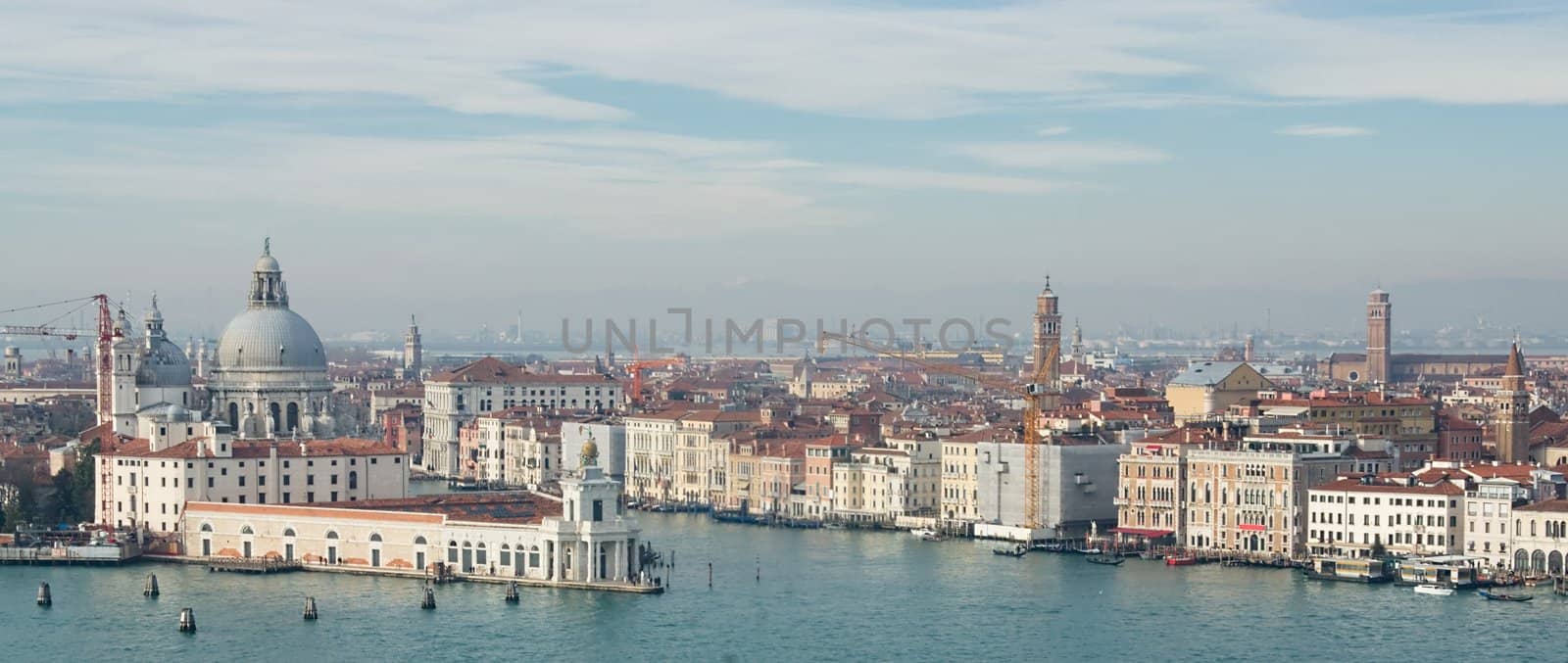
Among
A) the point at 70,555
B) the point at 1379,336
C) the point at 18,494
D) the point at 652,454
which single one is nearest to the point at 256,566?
the point at 70,555

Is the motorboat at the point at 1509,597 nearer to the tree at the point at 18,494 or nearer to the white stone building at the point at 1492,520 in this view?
the white stone building at the point at 1492,520

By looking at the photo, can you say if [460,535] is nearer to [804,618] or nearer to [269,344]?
[804,618]

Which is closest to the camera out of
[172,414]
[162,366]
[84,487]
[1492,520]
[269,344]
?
[1492,520]

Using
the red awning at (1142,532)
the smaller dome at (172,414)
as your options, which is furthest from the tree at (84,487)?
the red awning at (1142,532)

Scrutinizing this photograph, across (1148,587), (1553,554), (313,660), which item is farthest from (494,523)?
(1553,554)

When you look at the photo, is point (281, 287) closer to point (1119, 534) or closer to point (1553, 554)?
point (1119, 534)
